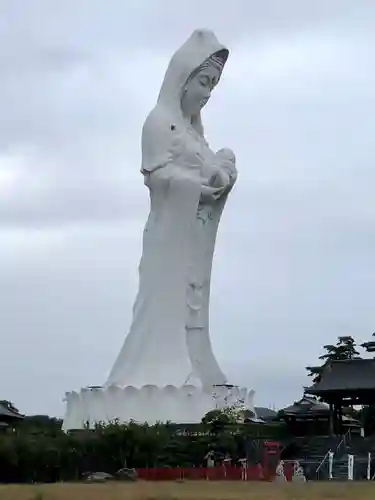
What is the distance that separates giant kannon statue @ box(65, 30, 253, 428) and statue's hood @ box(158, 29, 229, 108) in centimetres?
3

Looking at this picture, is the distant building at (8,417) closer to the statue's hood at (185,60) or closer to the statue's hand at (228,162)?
the statue's hand at (228,162)

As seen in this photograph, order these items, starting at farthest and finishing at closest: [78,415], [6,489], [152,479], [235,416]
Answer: [78,415]
[235,416]
[152,479]
[6,489]

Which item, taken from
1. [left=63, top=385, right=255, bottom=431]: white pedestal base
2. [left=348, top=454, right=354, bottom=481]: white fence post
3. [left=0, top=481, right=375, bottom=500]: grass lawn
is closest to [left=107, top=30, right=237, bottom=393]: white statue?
[left=63, top=385, right=255, bottom=431]: white pedestal base

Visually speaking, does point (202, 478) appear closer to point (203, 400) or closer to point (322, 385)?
point (203, 400)

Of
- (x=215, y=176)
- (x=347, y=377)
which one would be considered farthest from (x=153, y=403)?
(x=215, y=176)

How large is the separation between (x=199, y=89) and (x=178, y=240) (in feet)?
14.7

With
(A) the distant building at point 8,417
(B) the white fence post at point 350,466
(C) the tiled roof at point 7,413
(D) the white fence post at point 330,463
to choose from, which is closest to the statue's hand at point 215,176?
(D) the white fence post at point 330,463

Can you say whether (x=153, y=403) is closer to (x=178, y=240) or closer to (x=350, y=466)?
(x=178, y=240)

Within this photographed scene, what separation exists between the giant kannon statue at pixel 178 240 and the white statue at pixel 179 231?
3 cm

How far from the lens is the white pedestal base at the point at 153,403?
1063 inches

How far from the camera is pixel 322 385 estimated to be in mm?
28875

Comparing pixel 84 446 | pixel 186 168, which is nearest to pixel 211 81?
pixel 186 168

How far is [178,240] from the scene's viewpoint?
2911 centimetres

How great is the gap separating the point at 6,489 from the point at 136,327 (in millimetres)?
13286
